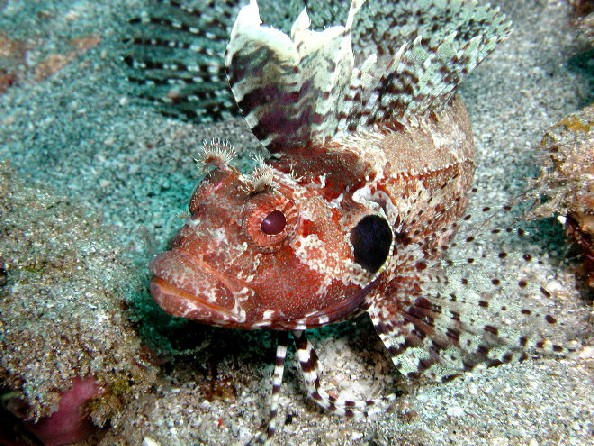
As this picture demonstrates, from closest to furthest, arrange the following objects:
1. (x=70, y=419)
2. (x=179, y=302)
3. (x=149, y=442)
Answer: (x=179, y=302), (x=70, y=419), (x=149, y=442)

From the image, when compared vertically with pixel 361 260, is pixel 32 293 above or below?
below

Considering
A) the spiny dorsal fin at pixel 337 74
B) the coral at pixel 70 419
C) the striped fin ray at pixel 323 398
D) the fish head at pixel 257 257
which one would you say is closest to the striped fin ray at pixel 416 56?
the spiny dorsal fin at pixel 337 74

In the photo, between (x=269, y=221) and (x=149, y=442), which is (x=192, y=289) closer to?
(x=269, y=221)

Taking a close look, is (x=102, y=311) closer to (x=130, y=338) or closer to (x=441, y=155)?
(x=130, y=338)

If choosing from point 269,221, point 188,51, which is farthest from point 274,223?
point 188,51

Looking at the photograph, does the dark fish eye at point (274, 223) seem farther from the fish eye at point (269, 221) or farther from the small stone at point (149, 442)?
the small stone at point (149, 442)

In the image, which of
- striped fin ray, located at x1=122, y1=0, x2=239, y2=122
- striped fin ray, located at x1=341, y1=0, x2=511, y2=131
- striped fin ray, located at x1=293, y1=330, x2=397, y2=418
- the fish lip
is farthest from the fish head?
striped fin ray, located at x1=122, y1=0, x2=239, y2=122

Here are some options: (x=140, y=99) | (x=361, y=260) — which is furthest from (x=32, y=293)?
(x=140, y=99)
